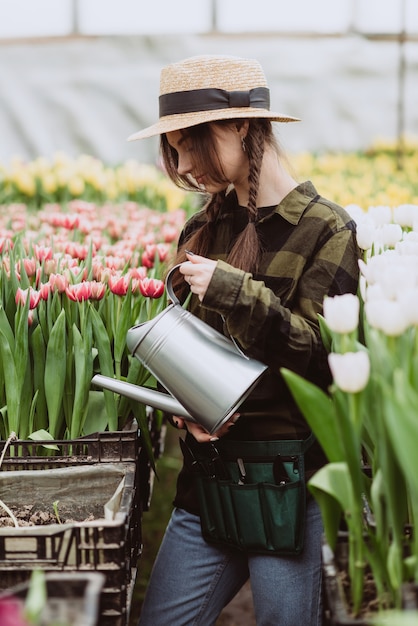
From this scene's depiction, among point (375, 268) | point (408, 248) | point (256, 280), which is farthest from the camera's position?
point (256, 280)

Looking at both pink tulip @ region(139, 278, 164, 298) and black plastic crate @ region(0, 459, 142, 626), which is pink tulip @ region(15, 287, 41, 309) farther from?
black plastic crate @ region(0, 459, 142, 626)

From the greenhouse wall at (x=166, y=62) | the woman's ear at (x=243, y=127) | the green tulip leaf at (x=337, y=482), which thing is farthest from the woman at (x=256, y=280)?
the greenhouse wall at (x=166, y=62)

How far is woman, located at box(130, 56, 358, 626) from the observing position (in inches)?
75.4

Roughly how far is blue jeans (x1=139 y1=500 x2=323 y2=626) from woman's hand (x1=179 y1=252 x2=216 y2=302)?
1.87ft

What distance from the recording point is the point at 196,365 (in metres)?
1.74

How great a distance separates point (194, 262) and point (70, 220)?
5.78 ft

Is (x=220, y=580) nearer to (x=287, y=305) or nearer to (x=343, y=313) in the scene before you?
(x=287, y=305)

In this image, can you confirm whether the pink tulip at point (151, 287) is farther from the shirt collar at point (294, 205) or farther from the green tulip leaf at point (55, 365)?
the shirt collar at point (294, 205)

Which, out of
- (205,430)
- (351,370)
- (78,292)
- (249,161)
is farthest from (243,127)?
(351,370)

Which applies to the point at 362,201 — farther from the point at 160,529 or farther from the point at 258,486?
the point at 258,486

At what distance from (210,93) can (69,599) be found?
116 cm

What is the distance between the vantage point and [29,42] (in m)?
9.58

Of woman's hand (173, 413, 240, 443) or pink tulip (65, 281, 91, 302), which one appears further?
pink tulip (65, 281, 91, 302)

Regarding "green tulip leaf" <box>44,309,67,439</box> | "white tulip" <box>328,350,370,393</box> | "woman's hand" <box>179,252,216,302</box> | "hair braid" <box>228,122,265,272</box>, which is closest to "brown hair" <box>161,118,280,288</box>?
"hair braid" <box>228,122,265,272</box>
